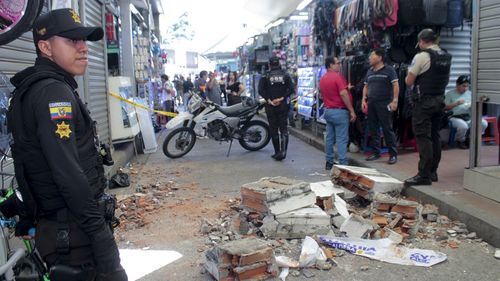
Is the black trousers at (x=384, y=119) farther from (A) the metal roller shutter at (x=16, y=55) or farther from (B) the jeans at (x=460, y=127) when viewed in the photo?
(A) the metal roller shutter at (x=16, y=55)

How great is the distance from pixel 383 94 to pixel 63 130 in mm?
6386

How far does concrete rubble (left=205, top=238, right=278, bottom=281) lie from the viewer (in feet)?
12.1

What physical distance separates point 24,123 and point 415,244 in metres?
3.81

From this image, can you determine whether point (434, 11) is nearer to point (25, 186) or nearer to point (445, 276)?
point (445, 276)

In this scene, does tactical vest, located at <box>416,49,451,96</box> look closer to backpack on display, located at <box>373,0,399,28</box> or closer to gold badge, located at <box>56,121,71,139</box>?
backpack on display, located at <box>373,0,399,28</box>

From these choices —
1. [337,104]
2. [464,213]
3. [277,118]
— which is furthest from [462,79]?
[464,213]

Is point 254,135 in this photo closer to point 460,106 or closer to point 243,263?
point 460,106

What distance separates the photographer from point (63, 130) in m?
2.04

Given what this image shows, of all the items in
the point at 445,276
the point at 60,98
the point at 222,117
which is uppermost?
the point at 60,98

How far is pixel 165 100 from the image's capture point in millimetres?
16781

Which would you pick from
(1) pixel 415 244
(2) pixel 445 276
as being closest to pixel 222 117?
(1) pixel 415 244

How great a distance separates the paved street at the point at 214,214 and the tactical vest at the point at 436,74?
2.14 meters

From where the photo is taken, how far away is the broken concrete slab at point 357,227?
4.61 meters

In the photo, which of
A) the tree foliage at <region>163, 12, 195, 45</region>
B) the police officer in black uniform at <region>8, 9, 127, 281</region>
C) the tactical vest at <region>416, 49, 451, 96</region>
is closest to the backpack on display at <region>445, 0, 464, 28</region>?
the tactical vest at <region>416, 49, 451, 96</region>
